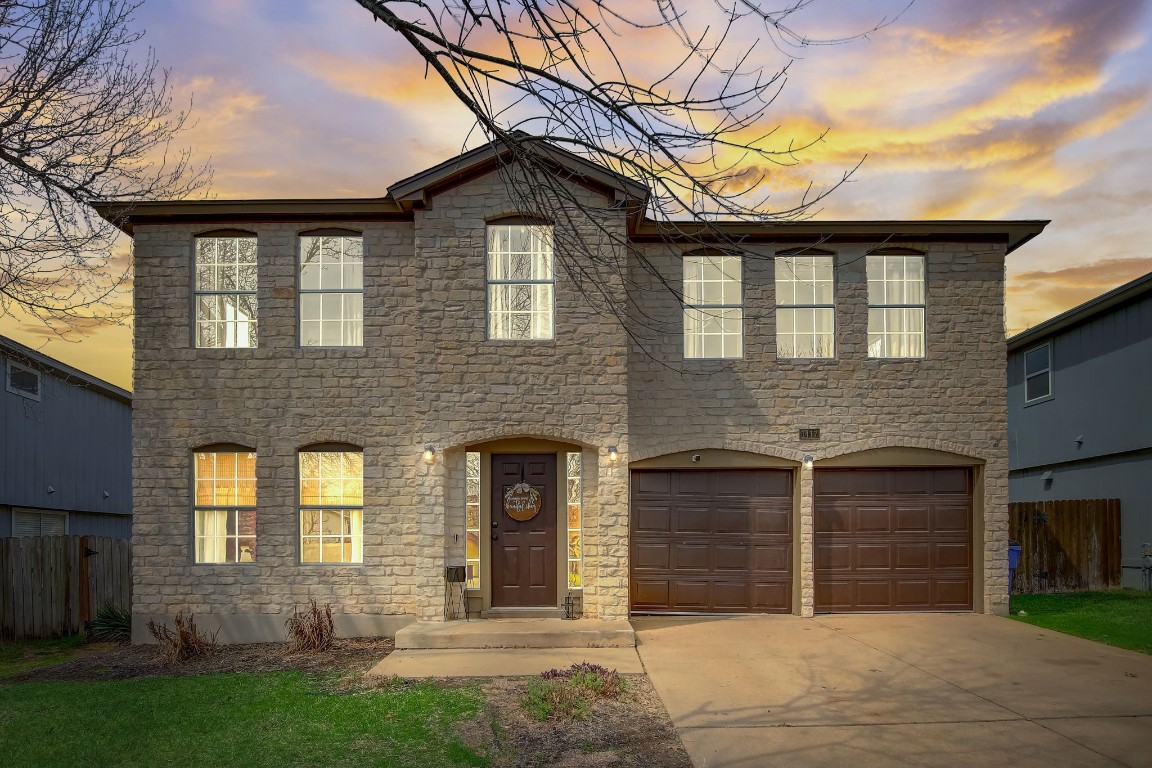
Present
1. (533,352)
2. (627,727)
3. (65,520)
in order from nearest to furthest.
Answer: (627,727)
(533,352)
(65,520)

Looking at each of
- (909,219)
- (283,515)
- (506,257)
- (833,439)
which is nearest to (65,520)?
(283,515)

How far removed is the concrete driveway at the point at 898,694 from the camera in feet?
25.2

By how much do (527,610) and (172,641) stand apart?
4.84 meters

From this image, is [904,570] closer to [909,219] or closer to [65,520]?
[909,219]

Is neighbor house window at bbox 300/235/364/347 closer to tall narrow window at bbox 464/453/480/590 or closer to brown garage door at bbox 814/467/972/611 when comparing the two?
tall narrow window at bbox 464/453/480/590

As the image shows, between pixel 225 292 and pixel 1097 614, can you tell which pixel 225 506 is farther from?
pixel 1097 614

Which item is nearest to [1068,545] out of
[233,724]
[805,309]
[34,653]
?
[805,309]

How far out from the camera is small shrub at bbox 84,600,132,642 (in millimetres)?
14344

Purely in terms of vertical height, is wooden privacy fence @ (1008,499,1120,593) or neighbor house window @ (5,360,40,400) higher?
neighbor house window @ (5,360,40,400)

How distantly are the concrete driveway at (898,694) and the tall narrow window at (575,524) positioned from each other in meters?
1.19

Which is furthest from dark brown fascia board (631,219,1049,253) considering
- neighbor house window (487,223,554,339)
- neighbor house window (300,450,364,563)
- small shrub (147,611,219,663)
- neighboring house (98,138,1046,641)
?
small shrub (147,611,219,663)

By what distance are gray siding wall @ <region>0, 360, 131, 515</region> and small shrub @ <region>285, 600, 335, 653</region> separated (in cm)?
710

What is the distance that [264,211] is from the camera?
14094mm

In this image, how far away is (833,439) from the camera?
48.5ft
